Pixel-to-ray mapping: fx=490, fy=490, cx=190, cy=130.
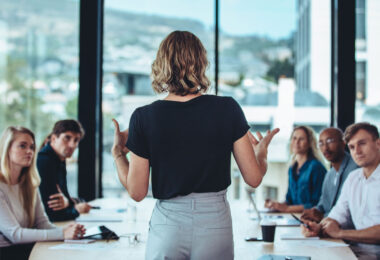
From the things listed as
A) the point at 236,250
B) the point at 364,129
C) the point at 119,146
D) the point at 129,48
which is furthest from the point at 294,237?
the point at 129,48

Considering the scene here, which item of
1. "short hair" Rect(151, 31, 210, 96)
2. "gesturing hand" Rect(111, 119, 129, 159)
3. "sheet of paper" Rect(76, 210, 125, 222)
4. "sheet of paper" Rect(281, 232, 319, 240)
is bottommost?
"sheet of paper" Rect(76, 210, 125, 222)

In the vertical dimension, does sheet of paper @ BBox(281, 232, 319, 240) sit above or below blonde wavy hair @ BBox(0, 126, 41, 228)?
below

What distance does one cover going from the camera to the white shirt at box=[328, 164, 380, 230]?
287 centimetres

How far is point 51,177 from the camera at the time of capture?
3426mm

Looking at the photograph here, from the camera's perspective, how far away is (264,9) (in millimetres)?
4859

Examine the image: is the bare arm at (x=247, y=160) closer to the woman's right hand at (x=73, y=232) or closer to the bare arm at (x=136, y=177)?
the bare arm at (x=136, y=177)

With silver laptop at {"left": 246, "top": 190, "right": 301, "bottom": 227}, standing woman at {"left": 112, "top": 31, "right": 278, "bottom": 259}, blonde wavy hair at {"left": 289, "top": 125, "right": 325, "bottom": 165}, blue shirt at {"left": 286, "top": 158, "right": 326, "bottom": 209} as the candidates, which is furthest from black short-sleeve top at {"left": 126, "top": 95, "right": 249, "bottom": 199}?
blonde wavy hair at {"left": 289, "top": 125, "right": 325, "bottom": 165}

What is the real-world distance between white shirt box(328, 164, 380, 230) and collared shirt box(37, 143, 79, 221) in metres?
1.75

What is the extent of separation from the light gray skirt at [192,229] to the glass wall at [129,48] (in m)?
3.39

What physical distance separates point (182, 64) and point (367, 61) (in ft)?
11.7

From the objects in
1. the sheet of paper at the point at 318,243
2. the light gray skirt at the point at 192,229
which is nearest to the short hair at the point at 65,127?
the sheet of paper at the point at 318,243

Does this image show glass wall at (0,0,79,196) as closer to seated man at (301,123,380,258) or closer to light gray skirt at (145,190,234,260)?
seated man at (301,123,380,258)

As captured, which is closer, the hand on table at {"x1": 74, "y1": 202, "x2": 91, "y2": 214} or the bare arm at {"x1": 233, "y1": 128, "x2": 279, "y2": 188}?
the bare arm at {"x1": 233, "y1": 128, "x2": 279, "y2": 188}

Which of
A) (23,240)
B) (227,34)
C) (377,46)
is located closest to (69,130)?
(23,240)
